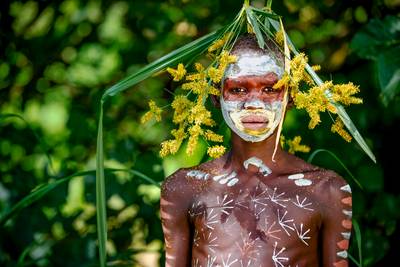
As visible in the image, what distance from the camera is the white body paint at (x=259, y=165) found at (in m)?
1.76

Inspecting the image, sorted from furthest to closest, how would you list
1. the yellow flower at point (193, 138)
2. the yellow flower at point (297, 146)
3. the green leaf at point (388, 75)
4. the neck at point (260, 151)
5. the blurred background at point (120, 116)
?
the blurred background at point (120, 116), the green leaf at point (388, 75), the yellow flower at point (297, 146), the neck at point (260, 151), the yellow flower at point (193, 138)

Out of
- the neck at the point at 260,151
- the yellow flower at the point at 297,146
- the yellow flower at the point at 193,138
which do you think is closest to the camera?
the yellow flower at the point at 193,138

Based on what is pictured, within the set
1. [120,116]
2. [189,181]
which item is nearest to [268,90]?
[189,181]

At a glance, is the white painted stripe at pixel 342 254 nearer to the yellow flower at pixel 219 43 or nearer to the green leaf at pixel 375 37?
the yellow flower at pixel 219 43

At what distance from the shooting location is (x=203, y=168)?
6.00 ft

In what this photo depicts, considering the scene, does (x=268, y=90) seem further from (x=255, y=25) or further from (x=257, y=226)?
(x=257, y=226)

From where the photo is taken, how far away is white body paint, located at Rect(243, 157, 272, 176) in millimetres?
1760

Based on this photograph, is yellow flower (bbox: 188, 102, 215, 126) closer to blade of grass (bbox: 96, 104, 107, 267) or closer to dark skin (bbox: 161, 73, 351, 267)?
dark skin (bbox: 161, 73, 351, 267)

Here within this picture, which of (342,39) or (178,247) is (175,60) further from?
(342,39)

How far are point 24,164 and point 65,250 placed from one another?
29 cm

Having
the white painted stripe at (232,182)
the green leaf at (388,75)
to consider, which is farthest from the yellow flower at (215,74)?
the green leaf at (388,75)

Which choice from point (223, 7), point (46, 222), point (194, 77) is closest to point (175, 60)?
point (194, 77)

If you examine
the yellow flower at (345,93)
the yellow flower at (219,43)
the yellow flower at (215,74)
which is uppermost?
the yellow flower at (219,43)

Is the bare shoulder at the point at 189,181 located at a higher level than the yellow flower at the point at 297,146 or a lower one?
higher
